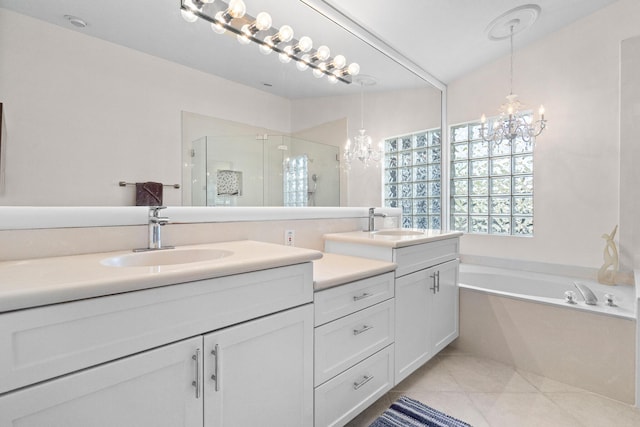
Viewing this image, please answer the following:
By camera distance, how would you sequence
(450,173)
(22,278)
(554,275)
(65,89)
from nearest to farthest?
(22,278), (65,89), (554,275), (450,173)

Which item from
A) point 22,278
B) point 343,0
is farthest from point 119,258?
point 343,0

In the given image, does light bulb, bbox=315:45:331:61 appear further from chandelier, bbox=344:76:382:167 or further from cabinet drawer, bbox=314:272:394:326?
cabinet drawer, bbox=314:272:394:326

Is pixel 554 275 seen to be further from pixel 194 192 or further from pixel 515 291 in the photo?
pixel 194 192

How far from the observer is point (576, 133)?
Answer: 250 centimetres

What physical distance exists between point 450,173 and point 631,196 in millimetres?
1405

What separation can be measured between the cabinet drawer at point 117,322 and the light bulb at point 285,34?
141 centimetres

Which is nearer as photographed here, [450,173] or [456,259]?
[456,259]

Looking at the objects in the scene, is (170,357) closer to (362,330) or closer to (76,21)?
(362,330)

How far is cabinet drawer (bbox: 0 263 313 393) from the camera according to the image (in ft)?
2.01


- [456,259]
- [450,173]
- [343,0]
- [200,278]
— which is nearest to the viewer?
[200,278]

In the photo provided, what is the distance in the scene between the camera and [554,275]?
2.61m

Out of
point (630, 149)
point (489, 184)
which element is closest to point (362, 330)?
point (489, 184)

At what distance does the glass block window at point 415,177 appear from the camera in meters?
2.64

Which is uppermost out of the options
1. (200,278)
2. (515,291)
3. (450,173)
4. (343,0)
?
(343,0)
